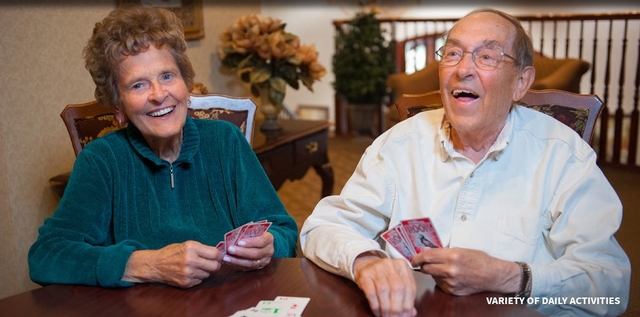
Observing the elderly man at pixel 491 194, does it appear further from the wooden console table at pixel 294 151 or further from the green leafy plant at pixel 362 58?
the green leafy plant at pixel 362 58

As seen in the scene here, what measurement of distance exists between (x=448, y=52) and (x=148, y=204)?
2.92ft

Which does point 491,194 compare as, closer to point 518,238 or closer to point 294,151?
point 518,238

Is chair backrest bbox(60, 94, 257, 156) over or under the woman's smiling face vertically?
under

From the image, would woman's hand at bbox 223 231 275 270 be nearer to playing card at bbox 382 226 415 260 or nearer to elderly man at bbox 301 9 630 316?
elderly man at bbox 301 9 630 316

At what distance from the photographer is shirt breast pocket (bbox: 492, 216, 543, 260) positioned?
1552 millimetres

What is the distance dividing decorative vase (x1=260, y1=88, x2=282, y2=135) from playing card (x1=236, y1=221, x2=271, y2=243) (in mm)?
1959

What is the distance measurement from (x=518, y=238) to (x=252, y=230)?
0.64m

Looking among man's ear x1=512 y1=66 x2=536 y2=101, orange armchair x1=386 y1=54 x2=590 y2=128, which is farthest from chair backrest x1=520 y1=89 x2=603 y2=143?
orange armchair x1=386 y1=54 x2=590 y2=128

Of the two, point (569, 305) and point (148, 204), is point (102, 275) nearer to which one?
point (148, 204)

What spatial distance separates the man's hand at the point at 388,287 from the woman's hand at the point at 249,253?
268 mm

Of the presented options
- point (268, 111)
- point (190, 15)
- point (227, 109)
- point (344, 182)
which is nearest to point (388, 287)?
point (227, 109)

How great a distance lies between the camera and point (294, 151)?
343 cm

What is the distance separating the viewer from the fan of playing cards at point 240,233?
148cm

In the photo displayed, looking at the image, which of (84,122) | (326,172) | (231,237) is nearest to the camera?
(231,237)
